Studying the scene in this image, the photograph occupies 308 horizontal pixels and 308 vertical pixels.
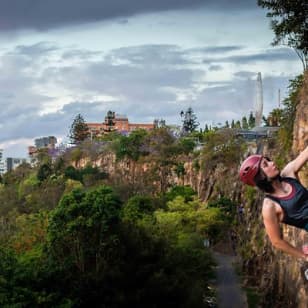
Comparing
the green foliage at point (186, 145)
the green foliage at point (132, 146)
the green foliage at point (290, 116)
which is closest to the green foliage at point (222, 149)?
the green foliage at point (186, 145)

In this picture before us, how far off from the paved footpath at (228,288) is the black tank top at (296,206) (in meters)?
25.8

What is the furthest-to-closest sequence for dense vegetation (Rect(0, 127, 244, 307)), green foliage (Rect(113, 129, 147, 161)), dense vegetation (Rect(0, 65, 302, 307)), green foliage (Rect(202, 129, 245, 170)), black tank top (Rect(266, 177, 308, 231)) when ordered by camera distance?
green foliage (Rect(113, 129, 147, 161))
green foliage (Rect(202, 129, 245, 170))
dense vegetation (Rect(0, 65, 302, 307))
dense vegetation (Rect(0, 127, 244, 307))
black tank top (Rect(266, 177, 308, 231))

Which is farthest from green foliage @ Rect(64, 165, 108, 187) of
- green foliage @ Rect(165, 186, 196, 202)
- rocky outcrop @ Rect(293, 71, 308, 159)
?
rocky outcrop @ Rect(293, 71, 308, 159)

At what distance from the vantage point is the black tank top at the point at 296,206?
3.94 metres

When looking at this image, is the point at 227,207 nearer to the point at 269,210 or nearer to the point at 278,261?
the point at 278,261

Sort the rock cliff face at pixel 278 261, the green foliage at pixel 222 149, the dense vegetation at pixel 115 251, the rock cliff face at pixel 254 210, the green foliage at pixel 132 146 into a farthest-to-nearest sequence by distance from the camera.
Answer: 1. the green foliage at pixel 132 146
2. the green foliage at pixel 222 149
3. the rock cliff face at pixel 254 210
4. the rock cliff face at pixel 278 261
5. the dense vegetation at pixel 115 251

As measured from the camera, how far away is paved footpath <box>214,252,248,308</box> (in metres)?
30.3

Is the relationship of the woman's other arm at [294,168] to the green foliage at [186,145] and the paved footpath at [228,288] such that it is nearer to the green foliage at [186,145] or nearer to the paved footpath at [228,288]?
the paved footpath at [228,288]

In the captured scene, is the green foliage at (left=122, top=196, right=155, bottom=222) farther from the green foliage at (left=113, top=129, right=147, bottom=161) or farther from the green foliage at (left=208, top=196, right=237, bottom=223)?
the green foliage at (left=113, top=129, right=147, bottom=161)

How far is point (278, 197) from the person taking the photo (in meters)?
4.01

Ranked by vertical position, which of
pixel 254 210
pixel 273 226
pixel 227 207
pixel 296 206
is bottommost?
pixel 227 207

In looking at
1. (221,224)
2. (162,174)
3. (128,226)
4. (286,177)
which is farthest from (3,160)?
(286,177)

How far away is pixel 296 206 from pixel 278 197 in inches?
4.6

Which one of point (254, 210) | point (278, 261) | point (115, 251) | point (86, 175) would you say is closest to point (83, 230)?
point (115, 251)
